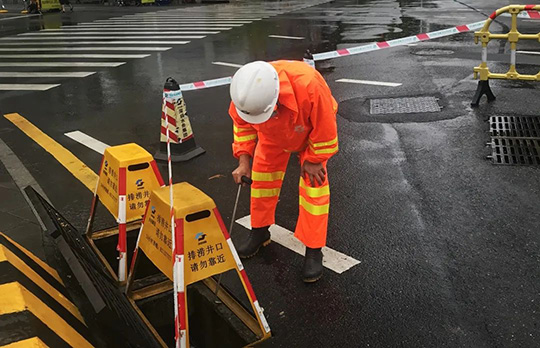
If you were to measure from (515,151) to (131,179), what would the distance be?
4.51m

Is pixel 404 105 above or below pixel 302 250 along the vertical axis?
above

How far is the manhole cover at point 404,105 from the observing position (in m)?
8.05

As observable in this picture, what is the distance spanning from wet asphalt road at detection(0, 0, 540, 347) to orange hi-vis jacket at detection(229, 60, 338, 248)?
0.43 m

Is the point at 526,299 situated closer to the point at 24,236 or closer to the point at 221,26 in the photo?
the point at 24,236

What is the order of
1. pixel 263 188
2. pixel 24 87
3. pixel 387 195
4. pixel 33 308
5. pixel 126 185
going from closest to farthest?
1. pixel 33 308
2. pixel 126 185
3. pixel 263 188
4. pixel 387 195
5. pixel 24 87

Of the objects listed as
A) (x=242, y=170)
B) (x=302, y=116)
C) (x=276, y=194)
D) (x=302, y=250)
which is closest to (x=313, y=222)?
(x=276, y=194)

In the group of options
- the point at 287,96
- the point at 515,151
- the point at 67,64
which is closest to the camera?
the point at 287,96

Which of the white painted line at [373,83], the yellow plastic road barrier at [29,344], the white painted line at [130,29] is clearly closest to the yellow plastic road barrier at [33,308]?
the yellow plastic road barrier at [29,344]

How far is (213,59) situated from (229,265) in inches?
417

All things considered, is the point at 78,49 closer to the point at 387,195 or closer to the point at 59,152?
the point at 59,152

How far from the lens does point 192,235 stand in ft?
9.69

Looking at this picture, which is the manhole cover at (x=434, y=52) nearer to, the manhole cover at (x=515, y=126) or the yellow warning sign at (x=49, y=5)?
the manhole cover at (x=515, y=126)

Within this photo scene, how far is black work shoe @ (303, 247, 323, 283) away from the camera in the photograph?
3930 millimetres

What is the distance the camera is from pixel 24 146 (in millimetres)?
7336
